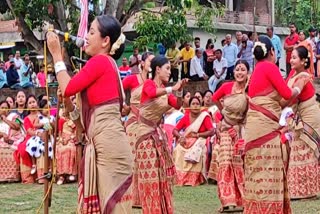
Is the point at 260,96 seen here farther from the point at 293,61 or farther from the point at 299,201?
the point at 299,201

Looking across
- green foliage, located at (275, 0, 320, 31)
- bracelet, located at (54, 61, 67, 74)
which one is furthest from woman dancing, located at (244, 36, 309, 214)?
green foliage, located at (275, 0, 320, 31)

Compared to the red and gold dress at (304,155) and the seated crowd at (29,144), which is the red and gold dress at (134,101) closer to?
the red and gold dress at (304,155)

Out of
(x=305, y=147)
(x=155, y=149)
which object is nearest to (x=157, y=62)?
(x=155, y=149)

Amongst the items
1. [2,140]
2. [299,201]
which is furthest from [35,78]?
[299,201]

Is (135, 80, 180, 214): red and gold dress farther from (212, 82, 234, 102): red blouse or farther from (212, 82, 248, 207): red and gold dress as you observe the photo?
(212, 82, 248, 207): red and gold dress

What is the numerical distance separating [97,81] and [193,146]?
624cm

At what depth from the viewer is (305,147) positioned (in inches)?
350

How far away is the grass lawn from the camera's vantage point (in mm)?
8242

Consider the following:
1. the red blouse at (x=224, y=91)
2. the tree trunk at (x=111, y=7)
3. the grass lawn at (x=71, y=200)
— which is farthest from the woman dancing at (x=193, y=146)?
the tree trunk at (x=111, y=7)

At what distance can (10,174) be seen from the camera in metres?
11.6

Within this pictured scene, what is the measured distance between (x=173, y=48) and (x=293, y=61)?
9.30 metres

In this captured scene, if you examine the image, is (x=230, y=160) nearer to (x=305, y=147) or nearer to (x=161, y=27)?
(x=305, y=147)

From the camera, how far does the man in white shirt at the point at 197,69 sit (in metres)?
18.3

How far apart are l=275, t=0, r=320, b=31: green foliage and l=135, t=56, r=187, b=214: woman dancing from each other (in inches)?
766
